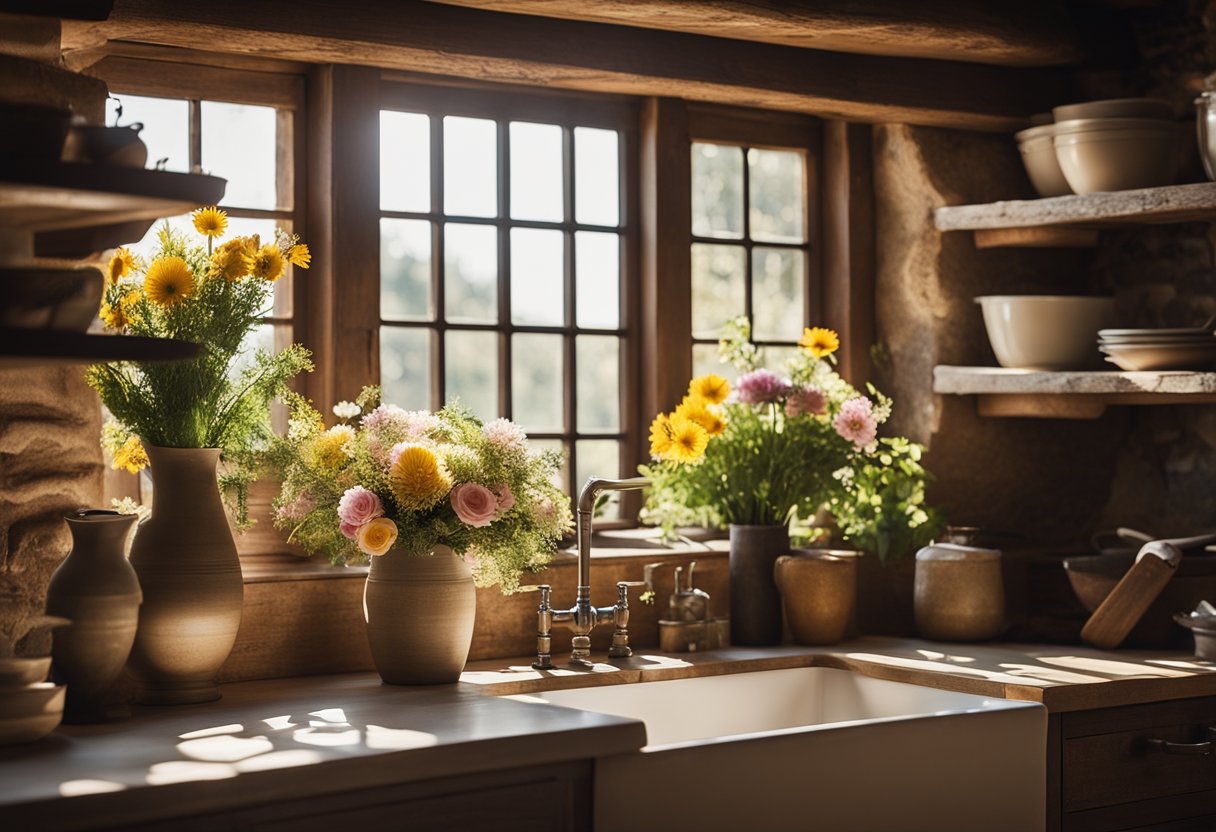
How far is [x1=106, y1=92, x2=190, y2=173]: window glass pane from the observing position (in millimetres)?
3072

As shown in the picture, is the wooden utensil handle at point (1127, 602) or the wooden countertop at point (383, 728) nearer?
the wooden countertop at point (383, 728)

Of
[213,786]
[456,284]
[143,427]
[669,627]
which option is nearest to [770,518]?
[669,627]

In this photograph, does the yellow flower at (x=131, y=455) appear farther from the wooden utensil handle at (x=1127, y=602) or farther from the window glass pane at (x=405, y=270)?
the wooden utensil handle at (x=1127, y=602)

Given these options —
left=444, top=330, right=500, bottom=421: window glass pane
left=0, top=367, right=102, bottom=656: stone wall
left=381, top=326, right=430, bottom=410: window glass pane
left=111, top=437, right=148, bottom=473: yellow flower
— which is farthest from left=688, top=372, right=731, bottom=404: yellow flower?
left=0, top=367, right=102, bottom=656: stone wall

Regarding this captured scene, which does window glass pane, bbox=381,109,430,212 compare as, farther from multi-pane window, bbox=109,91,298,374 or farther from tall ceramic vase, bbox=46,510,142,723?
tall ceramic vase, bbox=46,510,142,723

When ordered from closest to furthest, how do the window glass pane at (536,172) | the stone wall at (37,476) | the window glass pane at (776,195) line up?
the stone wall at (37,476), the window glass pane at (536,172), the window glass pane at (776,195)

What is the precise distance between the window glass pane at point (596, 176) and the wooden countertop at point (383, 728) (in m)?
1.06

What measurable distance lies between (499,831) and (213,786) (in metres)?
0.46

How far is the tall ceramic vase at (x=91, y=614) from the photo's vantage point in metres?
2.38

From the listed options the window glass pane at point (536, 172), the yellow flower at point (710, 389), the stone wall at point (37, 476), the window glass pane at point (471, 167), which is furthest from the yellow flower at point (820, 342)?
the stone wall at point (37, 476)

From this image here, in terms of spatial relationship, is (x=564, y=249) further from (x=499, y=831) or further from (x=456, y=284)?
(x=499, y=831)

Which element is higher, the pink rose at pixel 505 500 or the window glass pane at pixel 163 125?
the window glass pane at pixel 163 125

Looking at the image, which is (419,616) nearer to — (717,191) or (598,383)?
(598,383)

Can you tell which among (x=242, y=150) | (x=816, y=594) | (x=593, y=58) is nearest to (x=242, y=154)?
(x=242, y=150)
